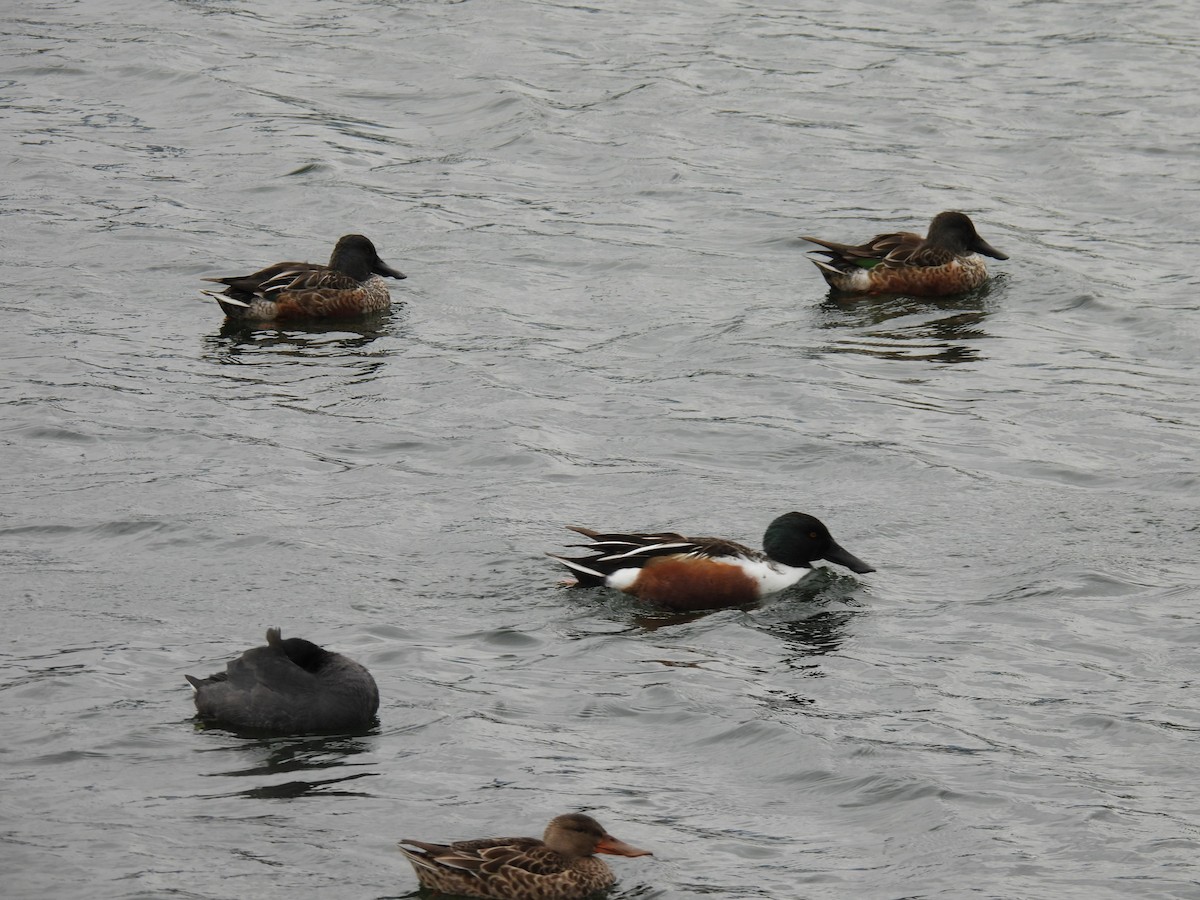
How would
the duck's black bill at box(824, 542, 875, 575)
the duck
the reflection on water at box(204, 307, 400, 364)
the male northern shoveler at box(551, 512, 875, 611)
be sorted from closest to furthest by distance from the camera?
the duck → the male northern shoveler at box(551, 512, 875, 611) → the duck's black bill at box(824, 542, 875, 575) → the reflection on water at box(204, 307, 400, 364)

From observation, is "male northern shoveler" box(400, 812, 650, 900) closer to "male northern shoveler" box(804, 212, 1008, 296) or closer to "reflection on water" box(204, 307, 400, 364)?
"reflection on water" box(204, 307, 400, 364)

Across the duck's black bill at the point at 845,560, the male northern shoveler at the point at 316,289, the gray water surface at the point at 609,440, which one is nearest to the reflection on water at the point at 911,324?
the gray water surface at the point at 609,440

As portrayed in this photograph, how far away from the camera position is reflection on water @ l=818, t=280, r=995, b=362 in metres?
16.3

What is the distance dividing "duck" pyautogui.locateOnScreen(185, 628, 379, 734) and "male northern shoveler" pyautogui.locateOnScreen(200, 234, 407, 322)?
7387 millimetres

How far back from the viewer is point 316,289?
17.0 meters

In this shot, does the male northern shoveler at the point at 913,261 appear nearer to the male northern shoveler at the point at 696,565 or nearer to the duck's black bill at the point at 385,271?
the duck's black bill at the point at 385,271

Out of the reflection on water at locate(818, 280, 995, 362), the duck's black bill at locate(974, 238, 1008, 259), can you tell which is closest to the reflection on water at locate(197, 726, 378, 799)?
the reflection on water at locate(818, 280, 995, 362)

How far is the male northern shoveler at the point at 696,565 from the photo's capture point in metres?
11.5

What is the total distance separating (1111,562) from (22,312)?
30.9 ft

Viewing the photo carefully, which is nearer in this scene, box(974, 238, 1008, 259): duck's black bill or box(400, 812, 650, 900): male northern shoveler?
box(400, 812, 650, 900): male northern shoveler

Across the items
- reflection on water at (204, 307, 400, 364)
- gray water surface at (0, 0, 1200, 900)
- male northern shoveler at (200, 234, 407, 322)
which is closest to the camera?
gray water surface at (0, 0, 1200, 900)

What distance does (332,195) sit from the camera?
20188mm

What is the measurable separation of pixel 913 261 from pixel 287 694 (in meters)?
9.52

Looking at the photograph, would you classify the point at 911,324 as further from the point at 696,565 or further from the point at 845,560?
the point at 696,565
